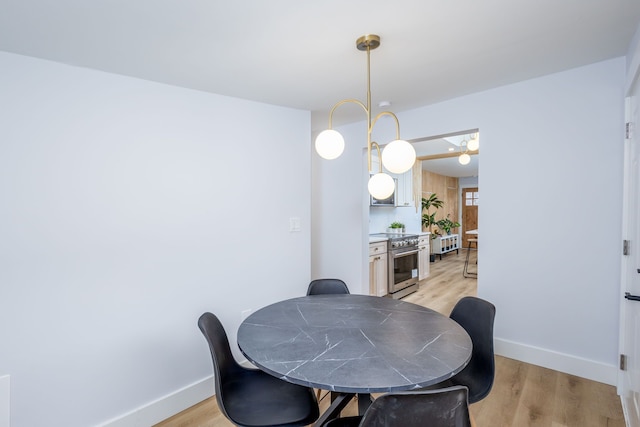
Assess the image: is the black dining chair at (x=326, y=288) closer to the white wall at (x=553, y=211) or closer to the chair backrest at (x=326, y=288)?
the chair backrest at (x=326, y=288)

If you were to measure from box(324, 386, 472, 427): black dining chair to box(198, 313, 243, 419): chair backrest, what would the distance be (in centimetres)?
79

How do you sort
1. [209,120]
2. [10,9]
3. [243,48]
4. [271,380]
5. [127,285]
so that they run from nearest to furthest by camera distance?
[10,9] → [271,380] → [243,48] → [127,285] → [209,120]

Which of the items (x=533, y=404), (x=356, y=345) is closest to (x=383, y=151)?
(x=356, y=345)

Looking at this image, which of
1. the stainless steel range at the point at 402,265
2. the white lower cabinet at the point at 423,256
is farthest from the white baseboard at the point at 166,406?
the white lower cabinet at the point at 423,256

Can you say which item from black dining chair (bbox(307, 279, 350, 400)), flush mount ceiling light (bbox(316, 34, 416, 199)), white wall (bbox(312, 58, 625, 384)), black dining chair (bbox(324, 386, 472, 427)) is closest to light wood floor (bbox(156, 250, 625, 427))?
white wall (bbox(312, 58, 625, 384))

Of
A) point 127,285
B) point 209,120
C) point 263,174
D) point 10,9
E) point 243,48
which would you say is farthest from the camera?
point 263,174

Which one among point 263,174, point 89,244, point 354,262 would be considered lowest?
point 354,262

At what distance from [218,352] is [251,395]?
0.87ft

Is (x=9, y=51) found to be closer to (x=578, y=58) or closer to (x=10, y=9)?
(x=10, y=9)

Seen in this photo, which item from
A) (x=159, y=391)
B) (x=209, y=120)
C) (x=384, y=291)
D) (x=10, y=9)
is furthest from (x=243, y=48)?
(x=384, y=291)

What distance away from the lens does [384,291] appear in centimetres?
425

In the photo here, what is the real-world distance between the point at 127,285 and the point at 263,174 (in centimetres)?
135

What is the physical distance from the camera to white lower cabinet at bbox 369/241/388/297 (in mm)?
3975

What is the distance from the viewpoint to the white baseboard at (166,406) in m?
1.98
